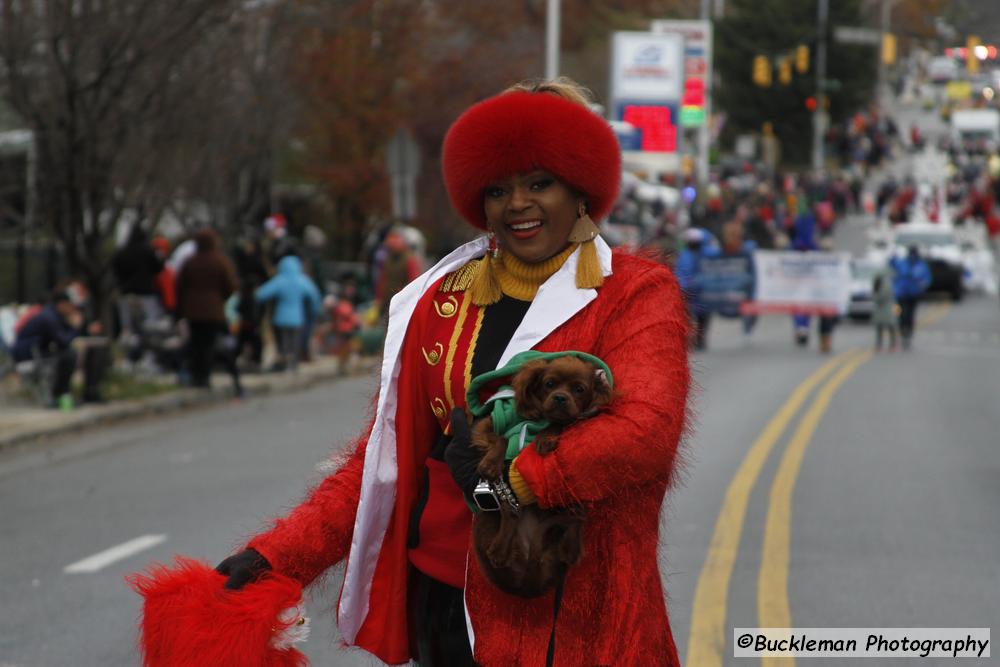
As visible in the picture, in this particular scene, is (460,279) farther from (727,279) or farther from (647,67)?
(647,67)

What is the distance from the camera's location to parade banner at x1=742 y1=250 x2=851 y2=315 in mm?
28516

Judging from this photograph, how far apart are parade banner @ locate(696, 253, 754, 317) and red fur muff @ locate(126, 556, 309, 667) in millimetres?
23649

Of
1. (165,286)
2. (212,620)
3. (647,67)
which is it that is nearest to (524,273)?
(212,620)

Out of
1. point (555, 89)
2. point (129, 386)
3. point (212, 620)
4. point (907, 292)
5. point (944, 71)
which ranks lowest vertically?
point (944, 71)

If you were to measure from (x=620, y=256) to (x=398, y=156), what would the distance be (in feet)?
71.2

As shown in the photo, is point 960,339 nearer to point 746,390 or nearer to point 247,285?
point 746,390

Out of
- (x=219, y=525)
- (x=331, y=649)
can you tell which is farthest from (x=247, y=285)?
(x=331, y=649)

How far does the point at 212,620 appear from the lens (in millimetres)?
3566

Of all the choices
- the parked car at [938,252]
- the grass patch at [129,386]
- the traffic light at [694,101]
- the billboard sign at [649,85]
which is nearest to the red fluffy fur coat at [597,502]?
the grass patch at [129,386]

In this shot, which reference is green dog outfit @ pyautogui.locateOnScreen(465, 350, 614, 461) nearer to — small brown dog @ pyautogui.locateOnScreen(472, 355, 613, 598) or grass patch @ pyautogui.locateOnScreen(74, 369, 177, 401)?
small brown dog @ pyautogui.locateOnScreen(472, 355, 613, 598)

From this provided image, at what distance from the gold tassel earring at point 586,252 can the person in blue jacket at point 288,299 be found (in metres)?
17.0

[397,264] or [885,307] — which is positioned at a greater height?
[397,264]

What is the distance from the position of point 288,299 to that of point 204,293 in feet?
7.95

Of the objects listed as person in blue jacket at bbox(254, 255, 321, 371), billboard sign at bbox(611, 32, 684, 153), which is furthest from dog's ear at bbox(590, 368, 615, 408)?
billboard sign at bbox(611, 32, 684, 153)
